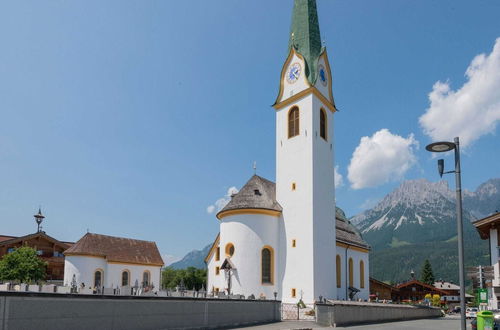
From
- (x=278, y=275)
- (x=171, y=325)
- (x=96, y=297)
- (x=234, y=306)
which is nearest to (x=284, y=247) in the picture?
(x=278, y=275)

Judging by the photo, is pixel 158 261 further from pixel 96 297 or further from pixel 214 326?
pixel 96 297

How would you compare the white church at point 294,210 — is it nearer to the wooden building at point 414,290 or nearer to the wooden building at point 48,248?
the wooden building at point 48,248

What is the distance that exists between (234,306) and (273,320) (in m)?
4.74

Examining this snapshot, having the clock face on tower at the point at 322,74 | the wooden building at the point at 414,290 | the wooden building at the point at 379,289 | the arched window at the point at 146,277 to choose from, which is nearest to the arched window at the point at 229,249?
the clock face on tower at the point at 322,74

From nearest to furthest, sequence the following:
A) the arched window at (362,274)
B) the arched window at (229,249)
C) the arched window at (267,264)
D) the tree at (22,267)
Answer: the arched window at (267,264), the arched window at (229,249), the arched window at (362,274), the tree at (22,267)

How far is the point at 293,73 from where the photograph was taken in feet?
136

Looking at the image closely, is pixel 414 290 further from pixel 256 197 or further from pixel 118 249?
pixel 256 197

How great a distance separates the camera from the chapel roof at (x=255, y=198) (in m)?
37.4

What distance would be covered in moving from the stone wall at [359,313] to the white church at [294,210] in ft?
16.0

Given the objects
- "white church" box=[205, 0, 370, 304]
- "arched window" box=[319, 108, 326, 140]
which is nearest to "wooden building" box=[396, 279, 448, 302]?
"white church" box=[205, 0, 370, 304]

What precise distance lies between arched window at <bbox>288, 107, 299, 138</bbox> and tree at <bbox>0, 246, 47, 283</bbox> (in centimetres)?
3369

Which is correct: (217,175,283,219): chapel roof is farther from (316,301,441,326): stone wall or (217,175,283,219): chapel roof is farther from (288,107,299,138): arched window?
(316,301,441,326): stone wall

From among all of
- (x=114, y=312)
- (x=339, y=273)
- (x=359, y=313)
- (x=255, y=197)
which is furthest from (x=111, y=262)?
(x=114, y=312)

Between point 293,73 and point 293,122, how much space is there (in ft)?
16.0
